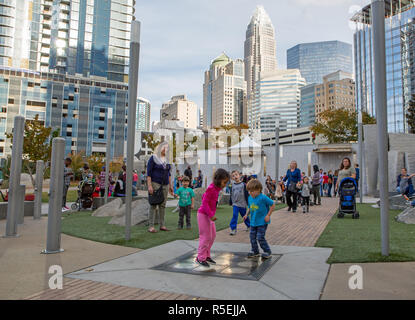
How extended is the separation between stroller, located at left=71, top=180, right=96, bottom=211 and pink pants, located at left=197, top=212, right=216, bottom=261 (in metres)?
8.76

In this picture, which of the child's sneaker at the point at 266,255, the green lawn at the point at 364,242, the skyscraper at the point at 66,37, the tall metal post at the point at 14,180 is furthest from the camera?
the skyscraper at the point at 66,37

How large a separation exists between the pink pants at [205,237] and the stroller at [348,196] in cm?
656

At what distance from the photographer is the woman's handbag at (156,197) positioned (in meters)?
7.00

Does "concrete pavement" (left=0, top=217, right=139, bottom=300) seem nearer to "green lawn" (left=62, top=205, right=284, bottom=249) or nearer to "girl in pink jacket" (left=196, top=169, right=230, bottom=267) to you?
"green lawn" (left=62, top=205, right=284, bottom=249)

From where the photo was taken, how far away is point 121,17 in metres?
115

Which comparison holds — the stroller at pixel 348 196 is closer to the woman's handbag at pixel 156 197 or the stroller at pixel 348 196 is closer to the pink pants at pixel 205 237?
the woman's handbag at pixel 156 197

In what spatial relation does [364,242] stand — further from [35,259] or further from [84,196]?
[84,196]

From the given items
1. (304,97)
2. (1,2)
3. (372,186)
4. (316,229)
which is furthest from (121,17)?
(316,229)

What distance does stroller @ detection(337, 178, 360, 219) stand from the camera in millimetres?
9594

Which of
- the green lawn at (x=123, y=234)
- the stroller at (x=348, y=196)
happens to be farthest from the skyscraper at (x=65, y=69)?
the stroller at (x=348, y=196)

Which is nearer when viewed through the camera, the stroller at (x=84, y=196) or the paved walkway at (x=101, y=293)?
the paved walkway at (x=101, y=293)

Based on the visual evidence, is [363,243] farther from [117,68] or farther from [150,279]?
[117,68]

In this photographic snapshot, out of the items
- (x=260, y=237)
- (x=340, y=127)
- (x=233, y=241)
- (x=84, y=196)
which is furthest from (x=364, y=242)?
(x=340, y=127)

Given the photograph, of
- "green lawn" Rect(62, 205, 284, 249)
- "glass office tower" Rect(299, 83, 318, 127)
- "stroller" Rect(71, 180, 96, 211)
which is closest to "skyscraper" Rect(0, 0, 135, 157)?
"stroller" Rect(71, 180, 96, 211)
